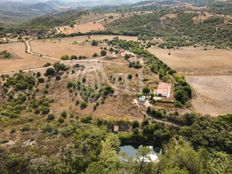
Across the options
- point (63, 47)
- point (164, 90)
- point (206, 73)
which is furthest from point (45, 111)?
point (63, 47)

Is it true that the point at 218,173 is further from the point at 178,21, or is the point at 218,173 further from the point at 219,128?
the point at 178,21

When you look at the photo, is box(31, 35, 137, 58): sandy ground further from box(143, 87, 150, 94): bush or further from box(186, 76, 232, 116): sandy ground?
Answer: box(186, 76, 232, 116): sandy ground

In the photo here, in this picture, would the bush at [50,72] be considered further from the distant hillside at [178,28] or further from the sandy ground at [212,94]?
the distant hillside at [178,28]

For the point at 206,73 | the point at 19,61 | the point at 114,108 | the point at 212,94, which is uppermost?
the point at 19,61

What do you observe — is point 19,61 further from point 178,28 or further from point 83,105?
point 178,28

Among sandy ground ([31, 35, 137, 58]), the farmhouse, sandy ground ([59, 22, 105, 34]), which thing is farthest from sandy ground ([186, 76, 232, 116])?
sandy ground ([59, 22, 105, 34])

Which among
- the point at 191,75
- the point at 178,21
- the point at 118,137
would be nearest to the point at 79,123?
the point at 118,137
